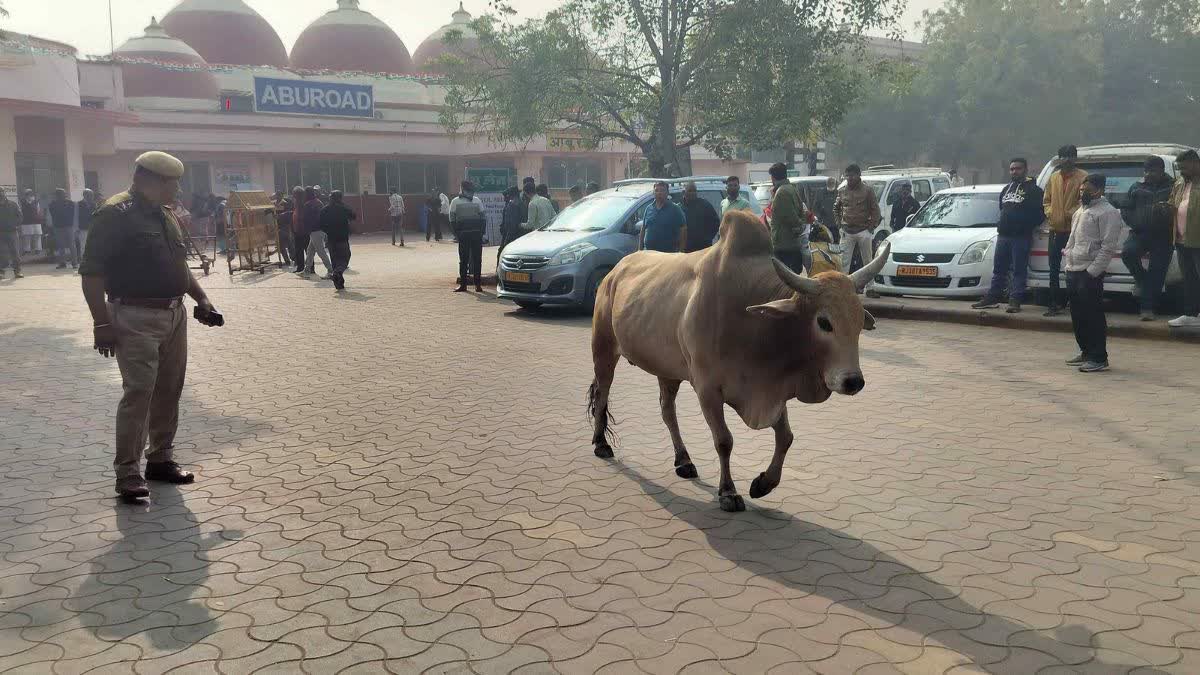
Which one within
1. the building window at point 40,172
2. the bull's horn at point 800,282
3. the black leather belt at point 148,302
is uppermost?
the building window at point 40,172

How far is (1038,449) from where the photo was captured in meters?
6.14

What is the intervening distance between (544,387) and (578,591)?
4396 millimetres

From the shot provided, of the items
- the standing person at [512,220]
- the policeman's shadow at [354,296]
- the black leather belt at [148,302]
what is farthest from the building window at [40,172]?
the black leather belt at [148,302]

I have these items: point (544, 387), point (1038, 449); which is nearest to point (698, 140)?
point (544, 387)

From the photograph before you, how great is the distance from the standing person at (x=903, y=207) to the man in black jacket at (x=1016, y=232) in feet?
17.5

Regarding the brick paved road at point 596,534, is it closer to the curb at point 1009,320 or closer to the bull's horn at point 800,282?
the bull's horn at point 800,282

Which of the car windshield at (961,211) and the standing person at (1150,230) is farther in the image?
the car windshield at (961,211)

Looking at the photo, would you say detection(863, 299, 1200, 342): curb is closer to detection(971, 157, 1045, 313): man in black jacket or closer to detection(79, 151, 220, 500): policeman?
detection(971, 157, 1045, 313): man in black jacket

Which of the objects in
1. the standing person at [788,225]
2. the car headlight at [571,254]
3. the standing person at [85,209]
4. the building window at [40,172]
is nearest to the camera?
the standing person at [788,225]

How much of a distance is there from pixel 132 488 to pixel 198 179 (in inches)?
1232

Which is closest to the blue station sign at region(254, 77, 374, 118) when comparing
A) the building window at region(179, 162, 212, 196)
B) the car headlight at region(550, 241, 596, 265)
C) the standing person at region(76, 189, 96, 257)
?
the building window at region(179, 162, 212, 196)

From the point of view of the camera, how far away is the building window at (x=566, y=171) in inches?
1496

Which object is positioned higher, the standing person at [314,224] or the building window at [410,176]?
the building window at [410,176]

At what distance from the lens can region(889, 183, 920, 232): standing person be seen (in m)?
17.4
